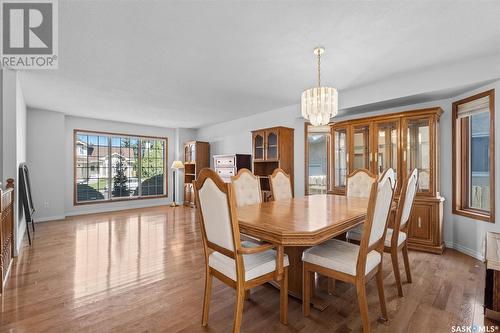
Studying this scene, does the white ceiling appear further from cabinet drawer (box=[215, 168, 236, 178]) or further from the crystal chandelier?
cabinet drawer (box=[215, 168, 236, 178])

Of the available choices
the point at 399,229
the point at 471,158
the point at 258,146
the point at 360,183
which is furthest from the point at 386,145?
A: the point at 258,146

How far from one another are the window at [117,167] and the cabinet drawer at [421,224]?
6.51 meters

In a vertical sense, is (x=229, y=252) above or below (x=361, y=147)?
below

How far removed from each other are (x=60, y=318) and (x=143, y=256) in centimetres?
131

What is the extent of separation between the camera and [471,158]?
338 centimetres

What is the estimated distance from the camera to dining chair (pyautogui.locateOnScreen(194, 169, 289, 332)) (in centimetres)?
156

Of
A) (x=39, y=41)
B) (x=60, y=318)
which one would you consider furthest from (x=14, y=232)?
(x=39, y=41)

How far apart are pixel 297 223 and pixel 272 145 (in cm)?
334

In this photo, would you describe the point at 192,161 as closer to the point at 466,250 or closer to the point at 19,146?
the point at 19,146

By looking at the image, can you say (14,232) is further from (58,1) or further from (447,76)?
(447,76)

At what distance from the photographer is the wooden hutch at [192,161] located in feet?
23.3

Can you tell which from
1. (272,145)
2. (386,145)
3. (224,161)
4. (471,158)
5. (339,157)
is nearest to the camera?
(471,158)

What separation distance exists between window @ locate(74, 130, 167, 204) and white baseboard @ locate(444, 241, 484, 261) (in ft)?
22.7

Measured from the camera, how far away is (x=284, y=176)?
3.52m
